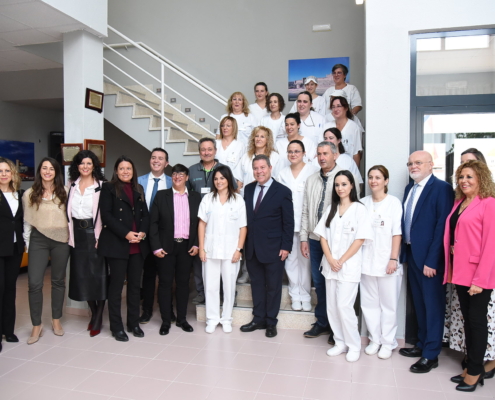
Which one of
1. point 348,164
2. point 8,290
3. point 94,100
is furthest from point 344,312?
point 94,100

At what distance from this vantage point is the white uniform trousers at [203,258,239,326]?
380cm

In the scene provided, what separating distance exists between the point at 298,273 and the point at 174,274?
1.17 meters

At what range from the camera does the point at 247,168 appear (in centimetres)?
429

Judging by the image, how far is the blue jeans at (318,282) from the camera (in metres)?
3.69

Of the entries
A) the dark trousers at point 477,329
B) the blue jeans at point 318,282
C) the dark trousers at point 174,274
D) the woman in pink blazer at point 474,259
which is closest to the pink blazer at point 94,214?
the dark trousers at point 174,274

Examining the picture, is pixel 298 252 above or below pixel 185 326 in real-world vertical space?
above

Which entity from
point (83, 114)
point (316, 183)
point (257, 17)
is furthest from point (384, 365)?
point (257, 17)

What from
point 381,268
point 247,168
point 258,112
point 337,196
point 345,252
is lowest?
point 381,268

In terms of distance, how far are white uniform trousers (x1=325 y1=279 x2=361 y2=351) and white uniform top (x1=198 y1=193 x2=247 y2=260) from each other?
921 mm

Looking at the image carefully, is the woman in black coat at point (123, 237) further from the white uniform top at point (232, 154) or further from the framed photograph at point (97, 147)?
the white uniform top at point (232, 154)


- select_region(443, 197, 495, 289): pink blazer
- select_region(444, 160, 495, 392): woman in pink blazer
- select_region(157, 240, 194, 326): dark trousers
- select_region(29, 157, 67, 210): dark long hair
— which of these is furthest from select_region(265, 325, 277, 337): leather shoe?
select_region(29, 157, 67, 210): dark long hair

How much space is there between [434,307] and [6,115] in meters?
7.50

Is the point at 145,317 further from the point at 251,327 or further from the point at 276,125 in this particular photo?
the point at 276,125

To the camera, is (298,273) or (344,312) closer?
Answer: (344,312)
